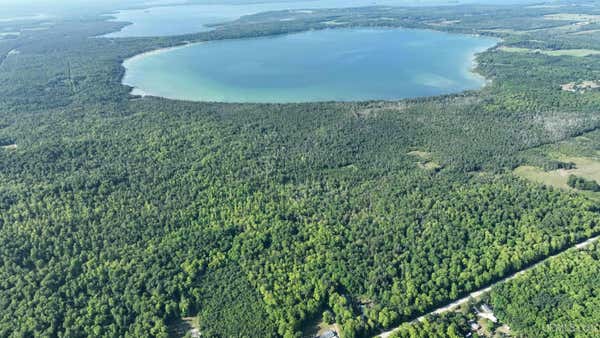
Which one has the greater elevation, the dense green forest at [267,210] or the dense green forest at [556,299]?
the dense green forest at [267,210]

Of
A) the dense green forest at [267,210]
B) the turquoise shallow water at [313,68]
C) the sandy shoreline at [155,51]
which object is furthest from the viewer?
the sandy shoreline at [155,51]

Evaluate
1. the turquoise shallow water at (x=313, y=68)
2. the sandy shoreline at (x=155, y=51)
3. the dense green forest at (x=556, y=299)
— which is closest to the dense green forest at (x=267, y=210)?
the dense green forest at (x=556, y=299)

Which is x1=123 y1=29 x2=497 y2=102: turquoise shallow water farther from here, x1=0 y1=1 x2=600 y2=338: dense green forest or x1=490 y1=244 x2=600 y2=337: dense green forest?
Result: x1=490 y1=244 x2=600 y2=337: dense green forest

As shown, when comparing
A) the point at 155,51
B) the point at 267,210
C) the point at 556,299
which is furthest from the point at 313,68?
the point at 556,299

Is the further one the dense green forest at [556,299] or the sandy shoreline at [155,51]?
the sandy shoreline at [155,51]

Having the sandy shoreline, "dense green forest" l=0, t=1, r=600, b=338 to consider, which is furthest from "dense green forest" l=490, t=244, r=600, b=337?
the sandy shoreline

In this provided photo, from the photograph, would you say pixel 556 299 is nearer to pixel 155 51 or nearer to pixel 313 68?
pixel 313 68

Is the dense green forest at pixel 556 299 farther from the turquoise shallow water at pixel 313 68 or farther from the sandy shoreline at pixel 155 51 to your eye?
the sandy shoreline at pixel 155 51
